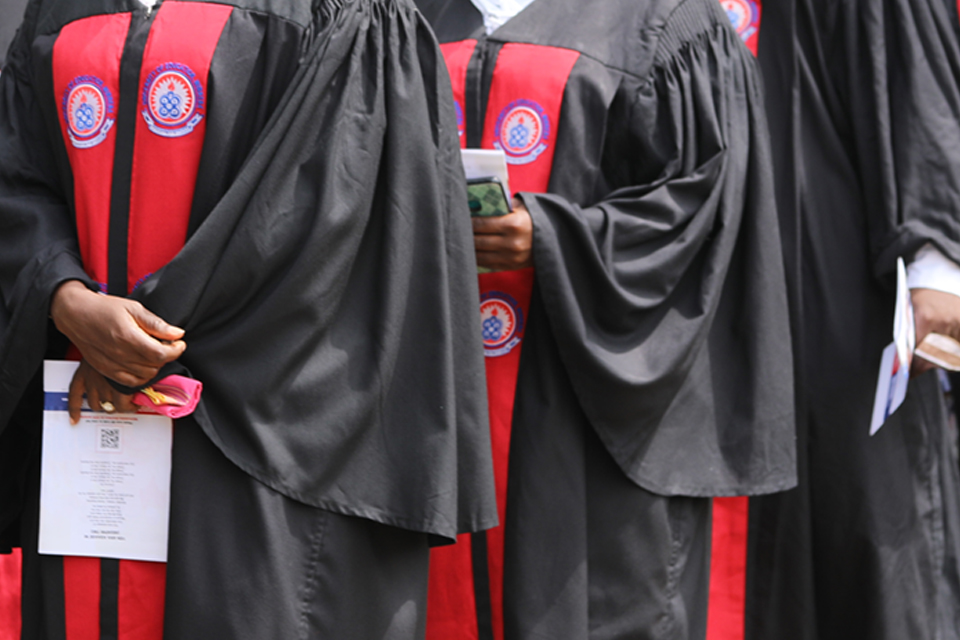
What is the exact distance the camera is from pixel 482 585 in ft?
7.49

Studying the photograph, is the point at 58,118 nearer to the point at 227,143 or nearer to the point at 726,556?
the point at 227,143

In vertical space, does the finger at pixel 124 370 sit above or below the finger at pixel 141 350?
below

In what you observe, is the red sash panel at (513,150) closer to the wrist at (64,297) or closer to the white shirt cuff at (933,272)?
the wrist at (64,297)

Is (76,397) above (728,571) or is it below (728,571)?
above

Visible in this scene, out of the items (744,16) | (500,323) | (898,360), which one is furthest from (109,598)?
(744,16)

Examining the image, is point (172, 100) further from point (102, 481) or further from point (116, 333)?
point (102, 481)

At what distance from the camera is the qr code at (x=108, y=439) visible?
184 cm

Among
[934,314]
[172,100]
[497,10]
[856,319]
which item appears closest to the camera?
[172,100]

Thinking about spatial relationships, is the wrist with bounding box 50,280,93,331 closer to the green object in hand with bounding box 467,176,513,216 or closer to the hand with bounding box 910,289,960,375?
the green object in hand with bounding box 467,176,513,216

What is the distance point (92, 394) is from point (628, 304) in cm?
109

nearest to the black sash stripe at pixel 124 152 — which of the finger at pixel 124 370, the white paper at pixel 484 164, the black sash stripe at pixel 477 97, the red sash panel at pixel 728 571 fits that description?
the finger at pixel 124 370

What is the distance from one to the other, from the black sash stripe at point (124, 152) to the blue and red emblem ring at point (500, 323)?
779 mm

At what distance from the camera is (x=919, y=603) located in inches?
105

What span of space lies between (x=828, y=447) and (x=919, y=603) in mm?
454
